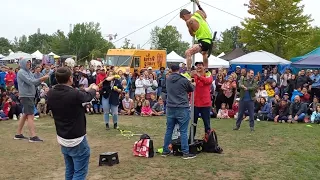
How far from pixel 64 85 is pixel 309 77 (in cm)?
1263

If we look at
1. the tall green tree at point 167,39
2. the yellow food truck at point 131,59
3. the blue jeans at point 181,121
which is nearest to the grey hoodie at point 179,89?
the blue jeans at point 181,121

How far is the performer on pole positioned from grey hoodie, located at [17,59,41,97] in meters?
3.28

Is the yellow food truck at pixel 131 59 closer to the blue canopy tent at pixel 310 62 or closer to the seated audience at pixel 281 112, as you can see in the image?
the blue canopy tent at pixel 310 62

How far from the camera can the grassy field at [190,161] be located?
6.14 m

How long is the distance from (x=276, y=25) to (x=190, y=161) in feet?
87.7

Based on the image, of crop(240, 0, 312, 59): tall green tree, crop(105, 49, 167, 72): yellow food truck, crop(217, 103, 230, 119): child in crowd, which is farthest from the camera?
crop(240, 0, 312, 59): tall green tree

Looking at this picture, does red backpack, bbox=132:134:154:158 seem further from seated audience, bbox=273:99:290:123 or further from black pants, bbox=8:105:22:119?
black pants, bbox=8:105:22:119

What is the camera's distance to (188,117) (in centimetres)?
718

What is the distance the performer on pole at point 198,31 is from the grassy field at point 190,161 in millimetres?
1994

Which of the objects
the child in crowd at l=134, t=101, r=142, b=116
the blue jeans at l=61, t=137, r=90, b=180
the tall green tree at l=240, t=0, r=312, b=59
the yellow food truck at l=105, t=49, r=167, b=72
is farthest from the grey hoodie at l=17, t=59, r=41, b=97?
the tall green tree at l=240, t=0, r=312, b=59

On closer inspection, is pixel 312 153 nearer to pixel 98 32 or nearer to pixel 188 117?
pixel 188 117

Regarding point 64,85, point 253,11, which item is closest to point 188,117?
point 64,85

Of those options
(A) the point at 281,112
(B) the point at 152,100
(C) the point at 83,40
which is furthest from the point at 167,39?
(A) the point at 281,112

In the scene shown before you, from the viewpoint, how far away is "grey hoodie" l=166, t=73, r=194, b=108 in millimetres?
7062
